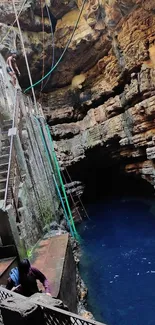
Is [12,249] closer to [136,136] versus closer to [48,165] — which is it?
[48,165]

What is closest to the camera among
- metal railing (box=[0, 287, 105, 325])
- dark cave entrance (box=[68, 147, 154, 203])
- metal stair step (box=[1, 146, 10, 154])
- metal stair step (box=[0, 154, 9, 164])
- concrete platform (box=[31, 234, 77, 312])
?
metal railing (box=[0, 287, 105, 325])

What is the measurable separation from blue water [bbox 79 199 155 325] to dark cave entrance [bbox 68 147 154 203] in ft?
11.8

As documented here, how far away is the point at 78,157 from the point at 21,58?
25.2 ft

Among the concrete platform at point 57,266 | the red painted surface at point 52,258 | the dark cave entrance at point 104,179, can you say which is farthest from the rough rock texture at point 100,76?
the concrete platform at point 57,266

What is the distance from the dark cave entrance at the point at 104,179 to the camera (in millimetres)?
17094

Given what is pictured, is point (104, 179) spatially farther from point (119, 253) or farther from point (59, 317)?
point (59, 317)

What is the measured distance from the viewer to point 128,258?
8648 millimetres

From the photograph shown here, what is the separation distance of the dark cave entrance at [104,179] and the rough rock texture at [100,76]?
79cm

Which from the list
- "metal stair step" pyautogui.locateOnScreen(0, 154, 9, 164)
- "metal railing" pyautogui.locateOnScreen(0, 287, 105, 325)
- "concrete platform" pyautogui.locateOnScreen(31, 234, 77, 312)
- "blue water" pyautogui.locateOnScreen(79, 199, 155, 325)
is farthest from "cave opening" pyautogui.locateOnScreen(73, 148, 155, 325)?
"metal stair step" pyautogui.locateOnScreen(0, 154, 9, 164)

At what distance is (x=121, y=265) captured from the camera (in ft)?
27.1

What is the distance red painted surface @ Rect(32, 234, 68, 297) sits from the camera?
4461 mm

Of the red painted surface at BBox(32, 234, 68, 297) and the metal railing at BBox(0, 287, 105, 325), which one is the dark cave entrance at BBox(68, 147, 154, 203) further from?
the metal railing at BBox(0, 287, 105, 325)

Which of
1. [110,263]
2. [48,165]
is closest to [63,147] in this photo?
[48,165]

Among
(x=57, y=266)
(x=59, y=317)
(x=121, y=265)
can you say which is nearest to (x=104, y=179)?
(x=121, y=265)
